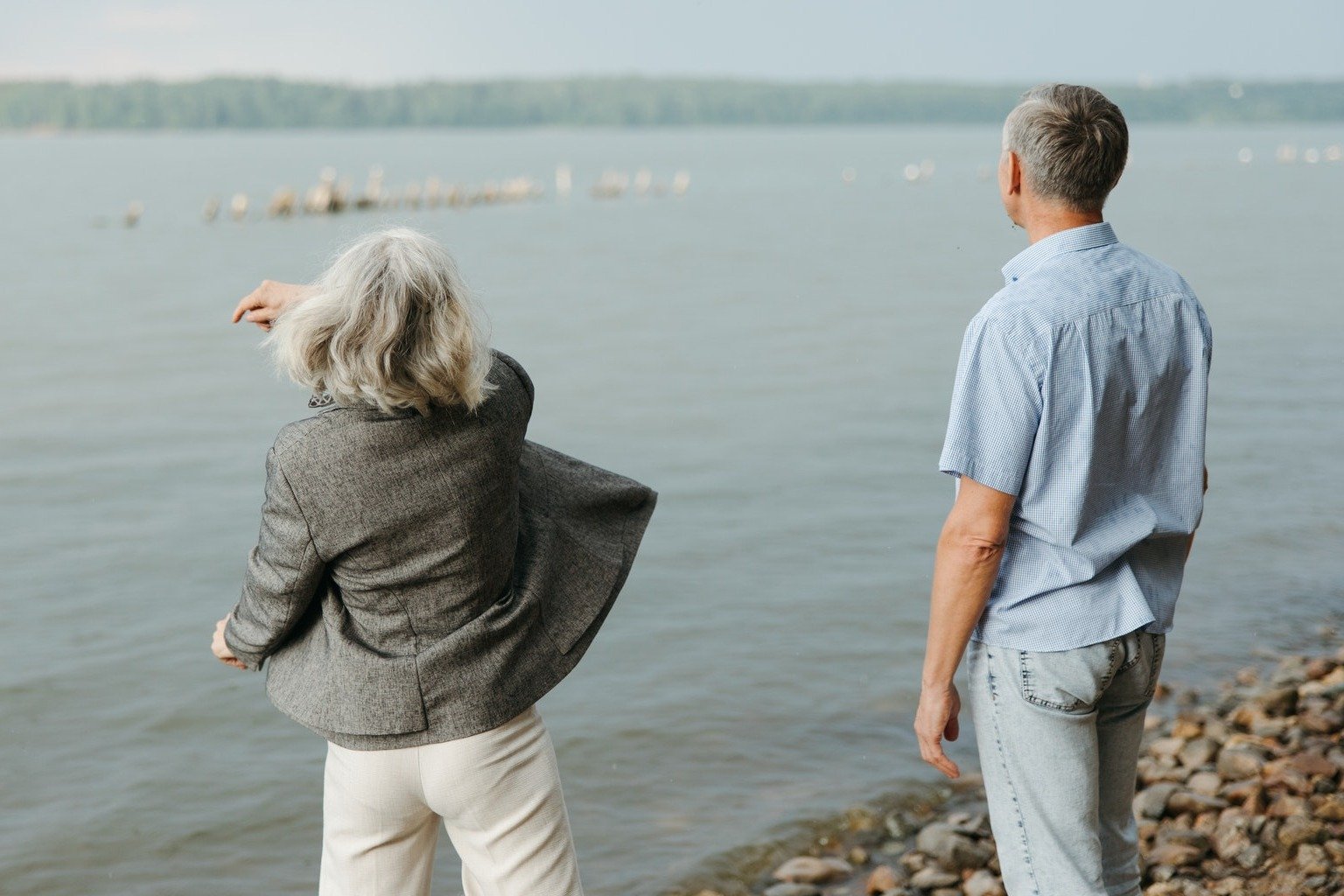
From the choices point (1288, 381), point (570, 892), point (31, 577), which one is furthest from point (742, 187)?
point (570, 892)

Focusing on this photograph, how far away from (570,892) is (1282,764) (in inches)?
128

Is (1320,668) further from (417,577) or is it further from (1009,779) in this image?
(417,577)

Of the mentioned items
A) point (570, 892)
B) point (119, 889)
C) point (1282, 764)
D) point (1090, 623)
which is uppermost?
point (1090, 623)

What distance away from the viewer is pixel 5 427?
1379 cm

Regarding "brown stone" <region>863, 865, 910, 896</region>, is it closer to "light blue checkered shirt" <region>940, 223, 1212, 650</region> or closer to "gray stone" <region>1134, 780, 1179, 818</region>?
"gray stone" <region>1134, 780, 1179, 818</region>

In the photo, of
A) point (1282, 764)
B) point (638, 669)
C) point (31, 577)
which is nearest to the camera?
point (1282, 764)

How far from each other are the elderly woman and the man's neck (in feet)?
3.01

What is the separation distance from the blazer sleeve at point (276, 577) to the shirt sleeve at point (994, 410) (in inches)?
42.3

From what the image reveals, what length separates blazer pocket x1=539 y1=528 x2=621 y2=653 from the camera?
8.32ft

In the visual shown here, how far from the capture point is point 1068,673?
225cm

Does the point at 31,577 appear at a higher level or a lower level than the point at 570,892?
lower

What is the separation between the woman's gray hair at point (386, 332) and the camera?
2.12 meters

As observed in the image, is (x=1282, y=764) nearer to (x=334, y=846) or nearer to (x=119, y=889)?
(x=334, y=846)

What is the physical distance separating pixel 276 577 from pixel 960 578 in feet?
3.81
